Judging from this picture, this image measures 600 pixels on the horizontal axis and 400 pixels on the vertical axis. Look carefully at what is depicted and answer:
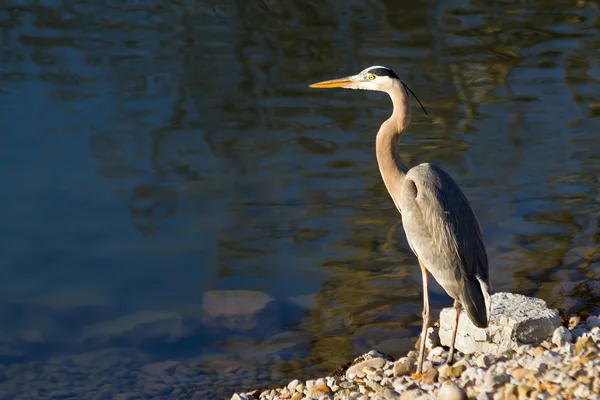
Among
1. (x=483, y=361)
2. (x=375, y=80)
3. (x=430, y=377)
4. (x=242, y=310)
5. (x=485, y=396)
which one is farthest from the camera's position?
(x=242, y=310)

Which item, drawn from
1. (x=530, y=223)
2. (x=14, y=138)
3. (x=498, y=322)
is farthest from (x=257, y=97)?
(x=498, y=322)

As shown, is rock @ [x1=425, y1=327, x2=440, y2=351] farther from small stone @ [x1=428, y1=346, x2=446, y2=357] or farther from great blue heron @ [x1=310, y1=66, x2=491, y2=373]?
great blue heron @ [x1=310, y1=66, x2=491, y2=373]

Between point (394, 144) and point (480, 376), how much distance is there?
1.72m

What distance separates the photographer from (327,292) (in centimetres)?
734

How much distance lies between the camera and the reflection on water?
7.12 m

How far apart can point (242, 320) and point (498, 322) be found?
1942 millimetres

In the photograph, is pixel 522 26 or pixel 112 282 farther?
pixel 522 26

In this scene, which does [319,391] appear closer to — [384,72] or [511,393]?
[511,393]

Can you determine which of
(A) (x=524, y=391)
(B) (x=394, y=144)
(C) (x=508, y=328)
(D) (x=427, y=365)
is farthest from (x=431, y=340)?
(A) (x=524, y=391)

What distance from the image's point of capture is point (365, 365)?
614cm

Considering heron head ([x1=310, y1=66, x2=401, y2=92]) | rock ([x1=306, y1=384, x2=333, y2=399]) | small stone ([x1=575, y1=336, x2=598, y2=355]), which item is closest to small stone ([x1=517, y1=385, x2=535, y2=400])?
small stone ([x1=575, y1=336, x2=598, y2=355])

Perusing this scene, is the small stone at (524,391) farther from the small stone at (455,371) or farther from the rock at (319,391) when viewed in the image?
the rock at (319,391)

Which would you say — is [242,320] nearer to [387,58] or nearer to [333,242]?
[333,242]

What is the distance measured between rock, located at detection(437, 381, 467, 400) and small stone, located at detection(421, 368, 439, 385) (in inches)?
16.6
